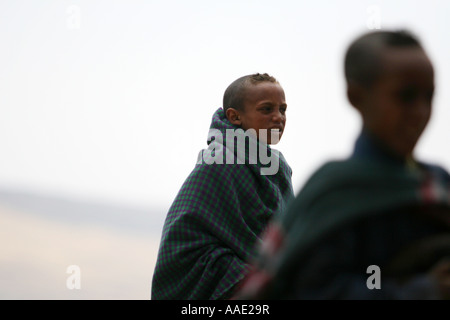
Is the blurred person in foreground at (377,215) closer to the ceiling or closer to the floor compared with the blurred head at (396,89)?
closer to the floor

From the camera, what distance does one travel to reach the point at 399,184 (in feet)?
3.48

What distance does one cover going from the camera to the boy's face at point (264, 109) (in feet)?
8.32

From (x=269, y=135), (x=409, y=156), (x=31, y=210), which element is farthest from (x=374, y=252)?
(x=31, y=210)

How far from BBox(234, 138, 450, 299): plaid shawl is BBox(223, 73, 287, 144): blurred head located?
4.74ft

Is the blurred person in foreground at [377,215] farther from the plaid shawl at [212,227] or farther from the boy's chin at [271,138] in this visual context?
the boy's chin at [271,138]

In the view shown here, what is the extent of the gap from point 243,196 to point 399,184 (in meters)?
1.39

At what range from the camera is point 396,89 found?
42.1 inches

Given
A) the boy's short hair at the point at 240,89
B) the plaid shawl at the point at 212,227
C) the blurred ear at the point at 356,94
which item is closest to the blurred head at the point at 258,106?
the boy's short hair at the point at 240,89

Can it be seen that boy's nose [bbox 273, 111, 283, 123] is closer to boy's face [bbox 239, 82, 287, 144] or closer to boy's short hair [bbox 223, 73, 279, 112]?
boy's face [bbox 239, 82, 287, 144]

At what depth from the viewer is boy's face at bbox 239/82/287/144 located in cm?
254

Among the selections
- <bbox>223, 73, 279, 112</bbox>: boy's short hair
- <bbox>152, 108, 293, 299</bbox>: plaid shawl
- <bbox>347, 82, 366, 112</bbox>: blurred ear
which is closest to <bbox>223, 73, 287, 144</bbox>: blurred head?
<bbox>223, 73, 279, 112</bbox>: boy's short hair

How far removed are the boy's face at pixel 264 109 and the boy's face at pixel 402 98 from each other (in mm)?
1437

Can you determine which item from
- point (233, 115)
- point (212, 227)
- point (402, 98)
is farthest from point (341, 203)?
point (233, 115)
